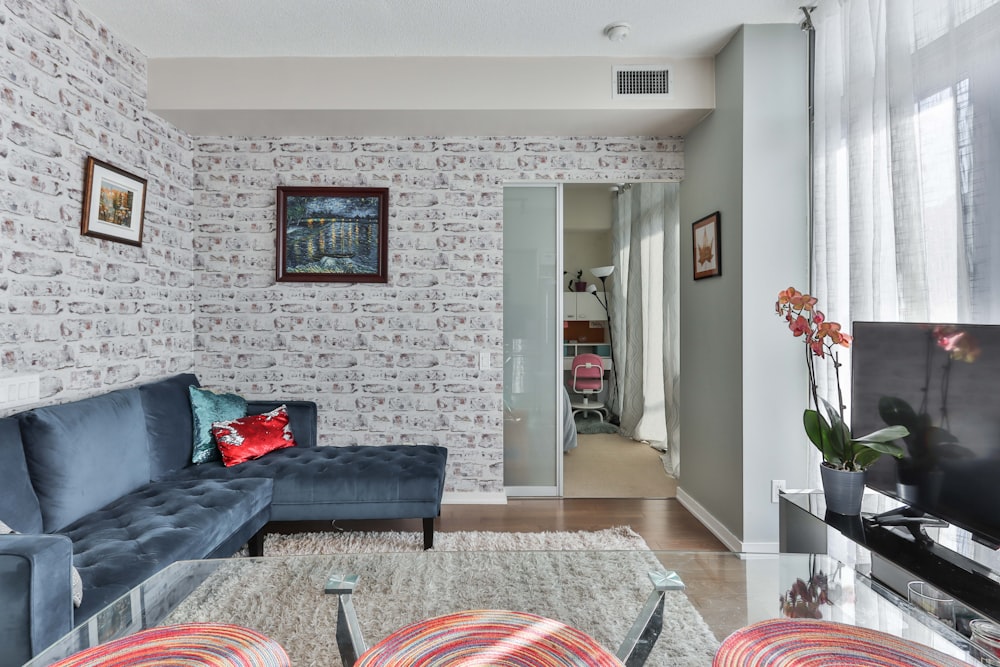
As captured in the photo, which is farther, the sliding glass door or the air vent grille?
the sliding glass door

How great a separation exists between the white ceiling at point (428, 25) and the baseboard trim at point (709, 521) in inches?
108

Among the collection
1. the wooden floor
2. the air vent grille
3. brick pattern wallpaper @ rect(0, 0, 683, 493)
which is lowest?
the wooden floor

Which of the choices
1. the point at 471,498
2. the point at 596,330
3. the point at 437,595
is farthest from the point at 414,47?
the point at 596,330

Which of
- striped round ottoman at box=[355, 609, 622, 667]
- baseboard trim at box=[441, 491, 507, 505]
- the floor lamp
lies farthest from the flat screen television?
the floor lamp

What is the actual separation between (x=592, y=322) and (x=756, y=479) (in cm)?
435

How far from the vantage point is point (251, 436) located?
311cm

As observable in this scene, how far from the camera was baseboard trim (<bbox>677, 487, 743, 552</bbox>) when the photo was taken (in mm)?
2963

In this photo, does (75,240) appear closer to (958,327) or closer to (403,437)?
(403,437)

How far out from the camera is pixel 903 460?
1847 millimetres

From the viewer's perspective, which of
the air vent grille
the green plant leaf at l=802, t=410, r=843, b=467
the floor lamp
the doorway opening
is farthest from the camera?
the floor lamp

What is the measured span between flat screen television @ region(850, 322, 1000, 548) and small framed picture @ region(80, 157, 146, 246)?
138 inches

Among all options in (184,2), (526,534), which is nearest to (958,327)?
(526,534)

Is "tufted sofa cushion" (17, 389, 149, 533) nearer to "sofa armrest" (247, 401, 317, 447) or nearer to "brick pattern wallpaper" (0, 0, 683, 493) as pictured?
"sofa armrest" (247, 401, 317, 447)

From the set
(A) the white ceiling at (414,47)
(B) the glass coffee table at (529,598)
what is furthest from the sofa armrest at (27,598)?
(A) the white ceiling at (414,47)
